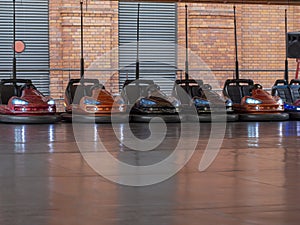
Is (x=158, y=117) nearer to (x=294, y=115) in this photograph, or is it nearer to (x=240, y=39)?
(x=294, y=115)

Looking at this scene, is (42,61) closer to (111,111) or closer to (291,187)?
(111,111)

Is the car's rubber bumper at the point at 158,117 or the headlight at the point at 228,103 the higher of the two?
the headlight at the point at 228,103

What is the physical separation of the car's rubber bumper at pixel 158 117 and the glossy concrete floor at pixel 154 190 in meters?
4.52

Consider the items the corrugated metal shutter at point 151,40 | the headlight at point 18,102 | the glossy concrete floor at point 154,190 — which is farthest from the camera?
the corrugated metal shutter at point 151,40

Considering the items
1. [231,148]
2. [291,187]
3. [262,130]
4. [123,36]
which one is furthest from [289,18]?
[291,187]

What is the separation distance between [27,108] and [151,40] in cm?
439

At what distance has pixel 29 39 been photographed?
1494 cm

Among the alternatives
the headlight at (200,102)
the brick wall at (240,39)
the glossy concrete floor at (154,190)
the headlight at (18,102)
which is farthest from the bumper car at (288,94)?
the glossy concrete floor at (154,190)

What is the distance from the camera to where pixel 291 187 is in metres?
4.66

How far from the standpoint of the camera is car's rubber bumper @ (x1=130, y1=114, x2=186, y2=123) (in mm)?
12281

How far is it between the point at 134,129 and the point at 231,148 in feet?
11.1

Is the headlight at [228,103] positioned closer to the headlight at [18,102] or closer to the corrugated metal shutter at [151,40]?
the corrugated metal shutter at [151,40]

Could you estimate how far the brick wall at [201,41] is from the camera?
1504 cm

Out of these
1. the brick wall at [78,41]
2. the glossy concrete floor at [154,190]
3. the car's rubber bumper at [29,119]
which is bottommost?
the glossy concrete floor at [154,190]
